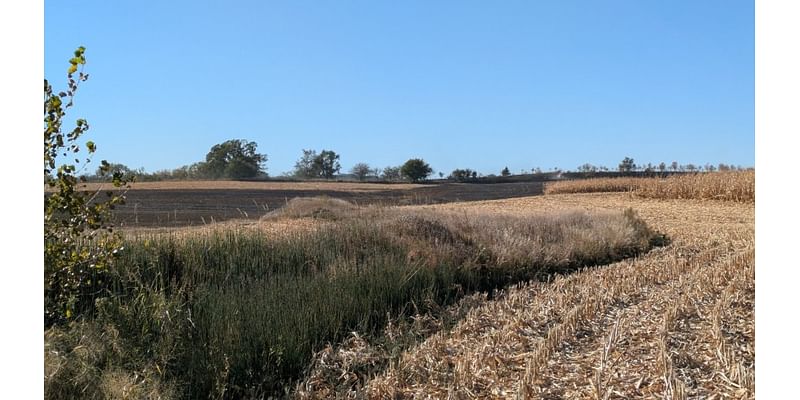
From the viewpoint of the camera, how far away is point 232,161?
58000 mm

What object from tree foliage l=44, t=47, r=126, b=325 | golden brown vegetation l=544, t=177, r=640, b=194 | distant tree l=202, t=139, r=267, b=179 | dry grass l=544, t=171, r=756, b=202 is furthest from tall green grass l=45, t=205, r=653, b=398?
distant tree l=202, t=139, r=267, b=179

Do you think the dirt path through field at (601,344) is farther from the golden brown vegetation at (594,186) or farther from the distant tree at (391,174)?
the distant tree at (391,174)

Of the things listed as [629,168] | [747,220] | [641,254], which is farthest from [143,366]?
[629,168]

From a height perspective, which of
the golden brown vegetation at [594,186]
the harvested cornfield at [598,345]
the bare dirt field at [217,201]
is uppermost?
the golden brown vegetation at [594,186]

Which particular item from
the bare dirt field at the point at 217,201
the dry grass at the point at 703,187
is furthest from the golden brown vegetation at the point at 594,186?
the dry grass at the point at 703,187

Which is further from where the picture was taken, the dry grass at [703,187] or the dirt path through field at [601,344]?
the dry grass at [703,187]

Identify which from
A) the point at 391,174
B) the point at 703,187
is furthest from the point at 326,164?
the point at 703,187

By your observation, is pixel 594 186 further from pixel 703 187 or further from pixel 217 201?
pixel 217 201

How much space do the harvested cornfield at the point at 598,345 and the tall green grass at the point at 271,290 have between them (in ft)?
2.49

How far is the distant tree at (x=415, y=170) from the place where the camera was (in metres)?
62.8

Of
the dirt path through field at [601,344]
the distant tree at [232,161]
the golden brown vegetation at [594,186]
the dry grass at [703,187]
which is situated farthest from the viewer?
the distant tree at [232,161]

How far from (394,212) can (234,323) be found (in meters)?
6.18

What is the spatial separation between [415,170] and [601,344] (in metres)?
58.4

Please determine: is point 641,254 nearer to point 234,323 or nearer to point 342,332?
point 342,332
